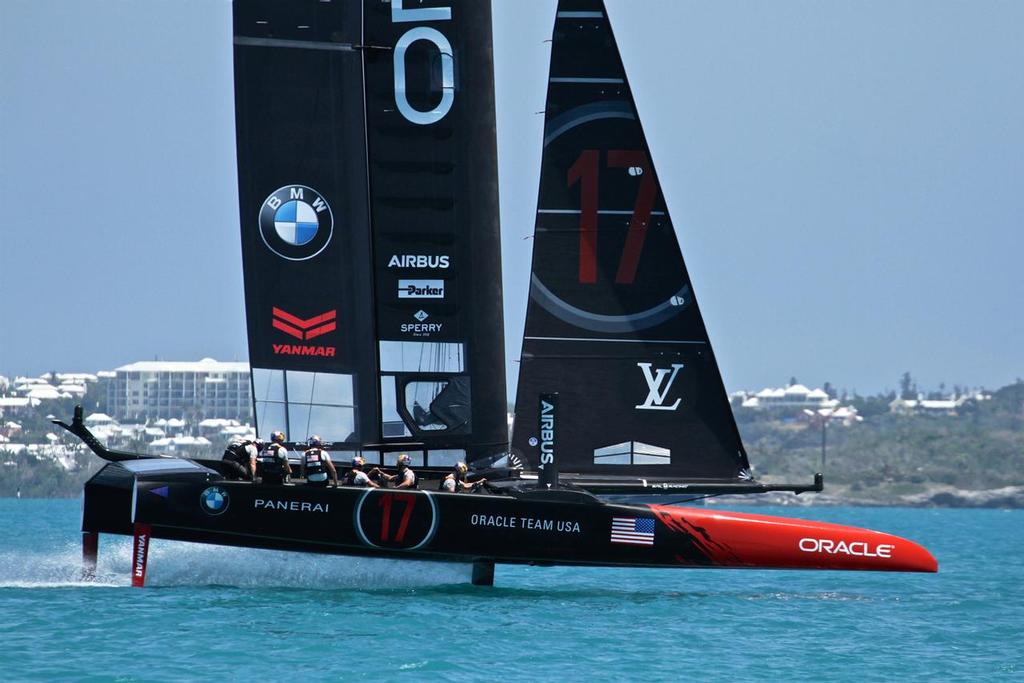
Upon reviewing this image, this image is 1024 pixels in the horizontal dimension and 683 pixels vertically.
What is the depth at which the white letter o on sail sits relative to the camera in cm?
1930

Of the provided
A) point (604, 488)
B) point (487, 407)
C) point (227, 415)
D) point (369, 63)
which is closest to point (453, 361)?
point (487, 407)

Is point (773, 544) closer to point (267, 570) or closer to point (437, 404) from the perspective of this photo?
point (437, 404)

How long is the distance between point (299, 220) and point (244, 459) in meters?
3.07

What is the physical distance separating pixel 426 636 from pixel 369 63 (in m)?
7.26

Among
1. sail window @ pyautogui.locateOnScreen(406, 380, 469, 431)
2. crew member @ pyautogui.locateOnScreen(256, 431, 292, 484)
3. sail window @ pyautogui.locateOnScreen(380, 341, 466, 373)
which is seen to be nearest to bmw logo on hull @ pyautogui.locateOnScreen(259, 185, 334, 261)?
sail window @ pyautogui.locateOnScreen(380, 341, 466, 373)

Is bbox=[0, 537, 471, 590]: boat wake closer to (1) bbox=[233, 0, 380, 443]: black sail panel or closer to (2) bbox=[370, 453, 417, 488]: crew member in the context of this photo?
(2) bbox=[370, 453, 417, 488]: crew member

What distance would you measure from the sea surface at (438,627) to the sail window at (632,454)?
5.42 feet

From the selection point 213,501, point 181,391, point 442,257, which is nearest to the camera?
point 213,501

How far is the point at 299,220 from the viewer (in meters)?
19.5

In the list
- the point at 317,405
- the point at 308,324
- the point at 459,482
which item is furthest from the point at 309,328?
the point at 459,482

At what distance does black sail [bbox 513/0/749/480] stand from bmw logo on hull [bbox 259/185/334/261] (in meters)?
2.57

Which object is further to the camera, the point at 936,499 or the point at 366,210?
the point at 936,499

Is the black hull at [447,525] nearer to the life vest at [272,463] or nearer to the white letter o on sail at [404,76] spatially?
the life vest at [272,463]

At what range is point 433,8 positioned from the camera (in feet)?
63.4
